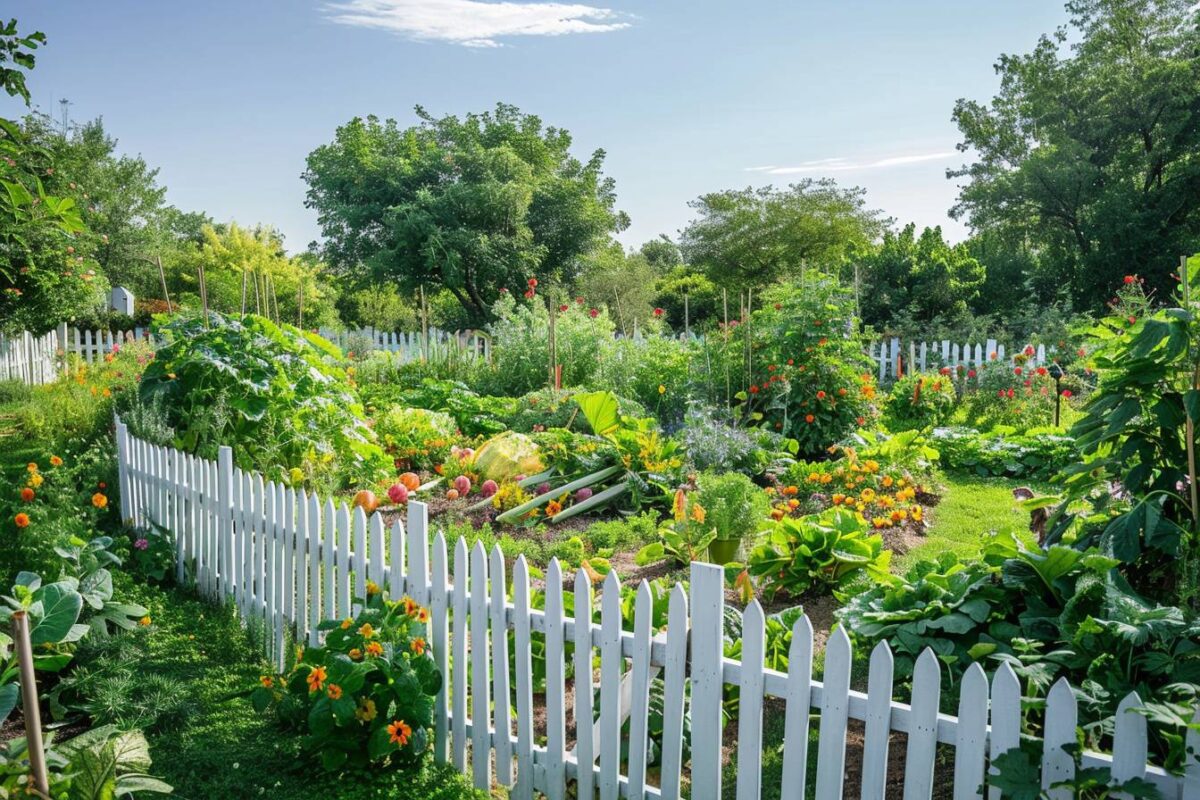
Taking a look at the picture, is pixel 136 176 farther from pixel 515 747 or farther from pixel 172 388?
pixel 515 747

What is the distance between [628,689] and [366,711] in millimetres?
960

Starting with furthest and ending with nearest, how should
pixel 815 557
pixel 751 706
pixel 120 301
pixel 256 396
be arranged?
pixel 120 301 < pixel 256 396 < pixel 815 557 < pixel 751 706

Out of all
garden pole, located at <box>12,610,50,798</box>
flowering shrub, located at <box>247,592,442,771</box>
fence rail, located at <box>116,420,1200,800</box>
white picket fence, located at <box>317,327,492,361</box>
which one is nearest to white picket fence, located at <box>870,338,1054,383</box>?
white picket fence, located at <box>317,327,492,361</box>

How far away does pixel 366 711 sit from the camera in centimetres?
328

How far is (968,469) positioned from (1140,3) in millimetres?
23389

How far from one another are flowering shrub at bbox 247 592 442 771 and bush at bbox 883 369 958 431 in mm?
8673

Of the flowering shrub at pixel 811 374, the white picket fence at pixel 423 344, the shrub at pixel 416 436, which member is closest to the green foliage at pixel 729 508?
the flowering shrub at pixel 811 374

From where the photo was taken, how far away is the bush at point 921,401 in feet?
36.7

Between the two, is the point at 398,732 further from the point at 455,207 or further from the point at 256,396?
the point at 455,207

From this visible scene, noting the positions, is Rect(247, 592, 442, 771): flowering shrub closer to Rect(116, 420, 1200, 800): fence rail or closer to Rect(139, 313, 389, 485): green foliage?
Rect(116, 420, 1200, 800): fence rail

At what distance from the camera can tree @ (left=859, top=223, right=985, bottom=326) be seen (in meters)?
17.9

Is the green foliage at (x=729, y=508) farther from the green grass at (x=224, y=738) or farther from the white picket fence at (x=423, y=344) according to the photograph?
the white picket fence at (x=423, y=344)

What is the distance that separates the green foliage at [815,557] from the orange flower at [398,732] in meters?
2.16

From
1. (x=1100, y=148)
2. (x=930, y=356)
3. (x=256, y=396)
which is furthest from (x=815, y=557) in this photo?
(x=1100, y=148)
